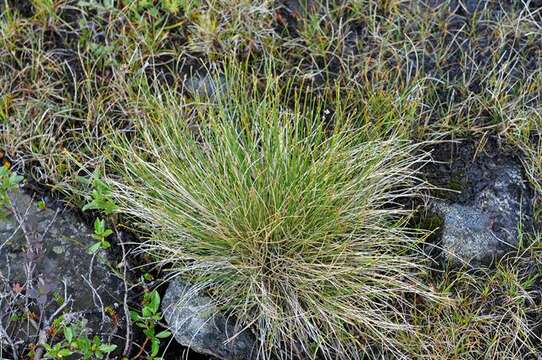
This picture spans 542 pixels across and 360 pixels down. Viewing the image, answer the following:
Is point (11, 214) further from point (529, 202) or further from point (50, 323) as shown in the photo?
point (529, 202)

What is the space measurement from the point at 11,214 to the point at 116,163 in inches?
20.2

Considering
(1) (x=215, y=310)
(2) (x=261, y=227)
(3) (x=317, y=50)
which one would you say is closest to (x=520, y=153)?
(3) (x=317, y=50)

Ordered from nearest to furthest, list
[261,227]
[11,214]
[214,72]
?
1. [261,227]
2. [11,214]
3. [214,72]

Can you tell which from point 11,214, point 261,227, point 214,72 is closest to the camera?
point 261,227

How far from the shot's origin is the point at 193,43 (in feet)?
12.1

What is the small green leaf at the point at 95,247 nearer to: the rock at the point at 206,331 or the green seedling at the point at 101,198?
the green seedling at the point at 101,198

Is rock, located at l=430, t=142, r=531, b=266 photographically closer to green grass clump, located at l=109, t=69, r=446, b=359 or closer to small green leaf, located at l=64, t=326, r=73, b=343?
green grass clump, located at l=109, t=69, r=446, b=359

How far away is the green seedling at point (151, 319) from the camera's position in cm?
297

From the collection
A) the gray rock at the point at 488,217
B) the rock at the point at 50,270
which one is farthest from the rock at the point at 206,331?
the gray rock at the point at 488,217

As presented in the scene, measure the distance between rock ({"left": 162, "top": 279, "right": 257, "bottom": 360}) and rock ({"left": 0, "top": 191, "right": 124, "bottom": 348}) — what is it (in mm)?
261

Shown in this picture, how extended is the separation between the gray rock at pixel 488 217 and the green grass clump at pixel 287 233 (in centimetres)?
19

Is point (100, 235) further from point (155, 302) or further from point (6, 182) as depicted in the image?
point (6, 182)

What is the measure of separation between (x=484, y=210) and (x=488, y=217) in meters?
0.04

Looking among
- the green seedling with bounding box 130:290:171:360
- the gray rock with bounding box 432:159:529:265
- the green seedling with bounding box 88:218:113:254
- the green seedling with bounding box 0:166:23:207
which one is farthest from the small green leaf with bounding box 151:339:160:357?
the gray rock with bounding box 432:159:529:265
